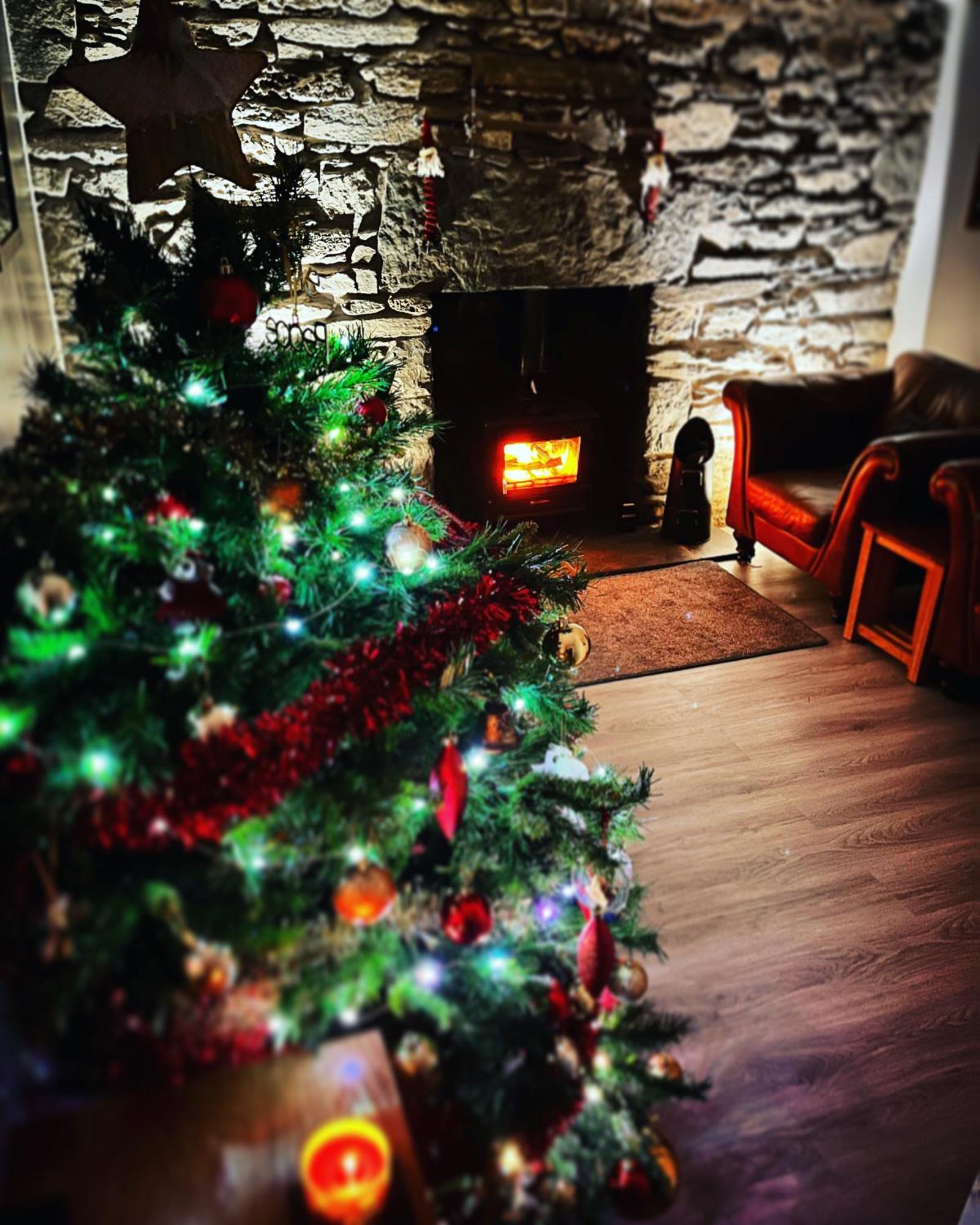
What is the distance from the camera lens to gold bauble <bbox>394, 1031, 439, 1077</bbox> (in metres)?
1.14

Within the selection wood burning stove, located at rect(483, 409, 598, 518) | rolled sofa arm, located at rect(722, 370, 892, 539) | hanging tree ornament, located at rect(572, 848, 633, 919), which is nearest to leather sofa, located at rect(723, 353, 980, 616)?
rolled sofa arm, located at rect(722, 370, 892, 539)

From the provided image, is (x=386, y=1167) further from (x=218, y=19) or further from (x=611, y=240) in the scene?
(x=611, y=240)

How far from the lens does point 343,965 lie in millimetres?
1054

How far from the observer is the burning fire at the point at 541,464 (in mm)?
3811

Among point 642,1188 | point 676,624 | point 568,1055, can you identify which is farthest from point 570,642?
point 676,624

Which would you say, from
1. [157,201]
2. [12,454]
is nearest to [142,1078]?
[12,454]

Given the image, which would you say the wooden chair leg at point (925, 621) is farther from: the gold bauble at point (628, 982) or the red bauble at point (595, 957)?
the red bauble at point (595, 957)

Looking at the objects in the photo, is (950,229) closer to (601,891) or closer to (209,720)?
(601,891)

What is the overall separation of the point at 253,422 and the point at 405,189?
238cm

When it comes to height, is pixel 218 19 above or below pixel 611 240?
above

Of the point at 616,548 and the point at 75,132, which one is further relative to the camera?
the point at 616,548

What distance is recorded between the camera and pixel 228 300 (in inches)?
50.0

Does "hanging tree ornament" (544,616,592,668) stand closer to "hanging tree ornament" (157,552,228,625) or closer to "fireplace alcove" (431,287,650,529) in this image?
"hanging tree ornament" (157,552,228,625)

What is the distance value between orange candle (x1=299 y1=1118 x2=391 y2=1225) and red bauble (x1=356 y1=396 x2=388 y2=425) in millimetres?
1059
